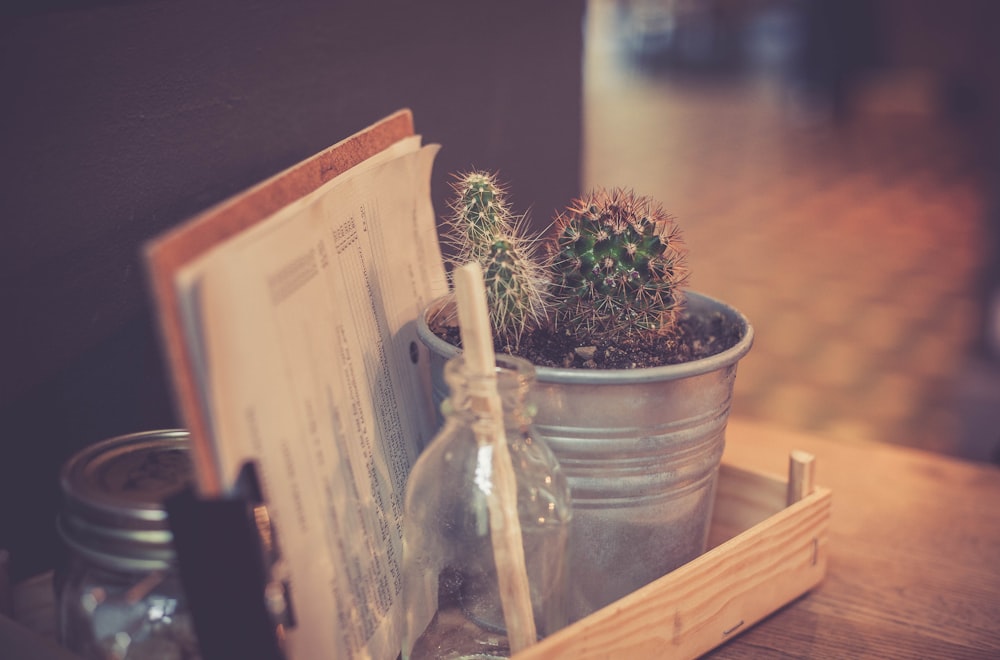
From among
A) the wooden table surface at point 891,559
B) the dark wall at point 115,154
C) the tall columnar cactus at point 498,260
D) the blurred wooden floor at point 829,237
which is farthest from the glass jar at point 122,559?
the blurred wooden floor at point 829,237

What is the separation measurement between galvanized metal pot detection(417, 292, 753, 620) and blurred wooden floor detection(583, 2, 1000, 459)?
0.86 metres

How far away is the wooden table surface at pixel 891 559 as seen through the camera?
782 mm

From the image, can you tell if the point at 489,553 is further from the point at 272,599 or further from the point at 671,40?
the point at 671,40

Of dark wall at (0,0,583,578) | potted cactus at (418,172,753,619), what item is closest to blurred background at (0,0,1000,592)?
dark wall at (0,0,583,578)

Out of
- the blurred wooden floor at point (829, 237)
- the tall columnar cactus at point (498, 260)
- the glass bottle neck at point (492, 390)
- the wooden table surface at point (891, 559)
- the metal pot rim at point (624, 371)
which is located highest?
the tall columnar cactus at point (498, 260)

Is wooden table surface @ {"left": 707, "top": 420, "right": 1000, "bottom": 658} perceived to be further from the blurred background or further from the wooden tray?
the blurred background

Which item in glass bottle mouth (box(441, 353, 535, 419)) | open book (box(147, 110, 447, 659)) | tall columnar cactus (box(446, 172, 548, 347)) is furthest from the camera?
tall columnar cactus (box(446, 172, 548, 347))

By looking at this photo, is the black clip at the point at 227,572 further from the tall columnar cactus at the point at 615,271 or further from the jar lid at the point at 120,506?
the tall columnar cactus at the point at 615,271

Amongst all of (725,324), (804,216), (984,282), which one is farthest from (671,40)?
(725,324)

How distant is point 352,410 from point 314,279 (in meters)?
0.10

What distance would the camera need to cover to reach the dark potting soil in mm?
766

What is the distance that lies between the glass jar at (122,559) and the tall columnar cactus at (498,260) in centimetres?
26

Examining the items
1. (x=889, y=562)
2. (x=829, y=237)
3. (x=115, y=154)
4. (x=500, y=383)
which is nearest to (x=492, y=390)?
(x=500, y=383)

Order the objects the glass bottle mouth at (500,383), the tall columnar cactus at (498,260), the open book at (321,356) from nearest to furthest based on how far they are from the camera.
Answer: the open book at (321,356) < the glass bottle mouth at (500,383) < the tall columnar cactus at (498,260)
